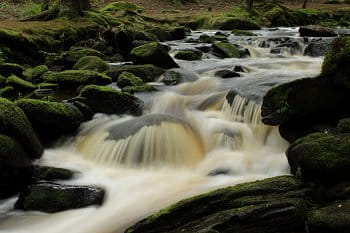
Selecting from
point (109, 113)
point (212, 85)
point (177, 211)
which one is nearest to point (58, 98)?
point (109, 113)

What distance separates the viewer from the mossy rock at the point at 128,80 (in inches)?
410

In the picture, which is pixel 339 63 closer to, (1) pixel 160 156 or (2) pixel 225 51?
(1) pixel 160 156

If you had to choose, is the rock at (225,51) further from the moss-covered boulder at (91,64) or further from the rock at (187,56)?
the moss-covered boulder at (91,64)

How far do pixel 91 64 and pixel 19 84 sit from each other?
2103mm

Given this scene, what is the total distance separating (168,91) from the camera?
1045 centimetres

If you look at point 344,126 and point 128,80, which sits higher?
point 344,126

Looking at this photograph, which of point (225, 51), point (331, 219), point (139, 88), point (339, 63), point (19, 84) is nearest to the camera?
point (331, 219)

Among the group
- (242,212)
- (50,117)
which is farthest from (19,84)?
(242,212)

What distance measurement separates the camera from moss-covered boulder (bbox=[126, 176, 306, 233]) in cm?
433

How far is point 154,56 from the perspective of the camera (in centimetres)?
1202

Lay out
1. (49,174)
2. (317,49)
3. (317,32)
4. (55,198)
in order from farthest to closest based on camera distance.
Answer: (317,32) < (317,49) < (49,174) < (55,198)

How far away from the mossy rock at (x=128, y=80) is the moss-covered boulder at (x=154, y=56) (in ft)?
4.32

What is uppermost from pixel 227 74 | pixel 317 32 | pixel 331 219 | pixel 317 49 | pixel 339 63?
pixel 339 63

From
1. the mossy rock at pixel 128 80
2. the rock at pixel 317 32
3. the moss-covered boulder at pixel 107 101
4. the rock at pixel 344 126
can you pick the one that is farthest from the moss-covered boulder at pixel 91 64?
the rock at pixel 317 32
